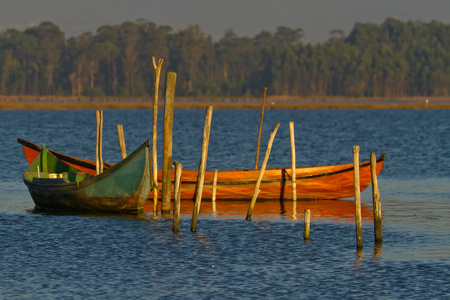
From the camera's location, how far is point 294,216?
2062 cm

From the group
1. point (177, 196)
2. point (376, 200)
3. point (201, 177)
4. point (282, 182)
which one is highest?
point (201, 177)

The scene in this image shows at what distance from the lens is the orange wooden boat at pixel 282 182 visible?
898 inches

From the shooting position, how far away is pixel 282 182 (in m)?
23.1

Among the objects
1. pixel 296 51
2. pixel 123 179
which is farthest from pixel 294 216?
pixel 296 51

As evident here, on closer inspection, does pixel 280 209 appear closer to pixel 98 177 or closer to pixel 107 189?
pixel 107 189

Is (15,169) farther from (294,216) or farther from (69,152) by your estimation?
(294,216)

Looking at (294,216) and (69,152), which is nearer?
(294,216)

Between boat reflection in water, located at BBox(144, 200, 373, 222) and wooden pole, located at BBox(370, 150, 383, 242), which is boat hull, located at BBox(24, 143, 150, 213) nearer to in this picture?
boat reflection in water, located at BBox(144, 200, 373, 222)

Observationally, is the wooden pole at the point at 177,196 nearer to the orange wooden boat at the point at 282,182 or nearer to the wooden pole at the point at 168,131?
the wooden pole at the point at 168,131

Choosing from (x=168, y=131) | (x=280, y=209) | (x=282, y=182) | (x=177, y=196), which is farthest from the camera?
(x=282, y=182)

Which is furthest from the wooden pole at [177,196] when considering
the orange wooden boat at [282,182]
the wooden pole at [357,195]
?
the orange wooden boat at [282,182]

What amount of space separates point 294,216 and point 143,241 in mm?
4915

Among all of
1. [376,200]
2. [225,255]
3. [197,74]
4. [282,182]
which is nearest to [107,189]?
[282,182]

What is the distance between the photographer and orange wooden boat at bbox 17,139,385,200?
22812 mm
